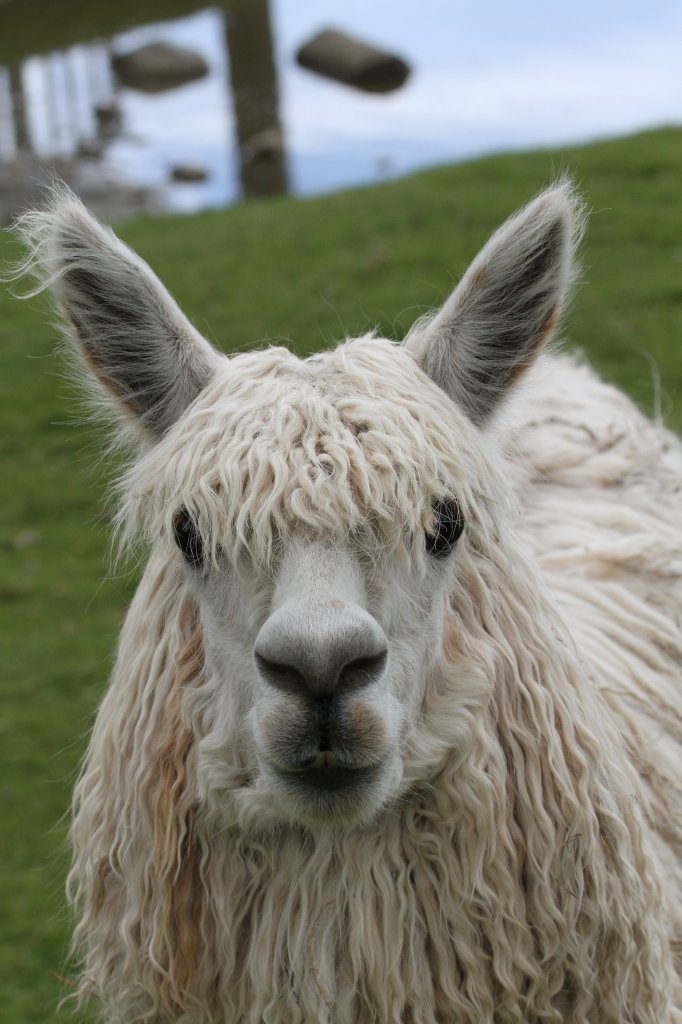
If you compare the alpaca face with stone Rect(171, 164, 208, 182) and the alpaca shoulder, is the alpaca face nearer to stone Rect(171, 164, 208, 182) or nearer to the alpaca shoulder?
the alpaca shoulder

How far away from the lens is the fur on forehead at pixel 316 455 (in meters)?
2.16

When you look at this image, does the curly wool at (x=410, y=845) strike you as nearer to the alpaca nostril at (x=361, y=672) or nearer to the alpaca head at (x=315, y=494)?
the alpaca head at (x=315, y=494)

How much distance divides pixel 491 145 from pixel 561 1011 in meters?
13.6

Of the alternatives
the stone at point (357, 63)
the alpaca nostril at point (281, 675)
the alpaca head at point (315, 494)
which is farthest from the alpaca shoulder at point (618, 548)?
the stone at point (357, 63)

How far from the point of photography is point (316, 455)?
7.22 ft

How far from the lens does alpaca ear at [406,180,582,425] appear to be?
2363mm

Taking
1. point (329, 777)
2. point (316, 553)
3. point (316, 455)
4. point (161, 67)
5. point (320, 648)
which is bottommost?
point (329, 777)

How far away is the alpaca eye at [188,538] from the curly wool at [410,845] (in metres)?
0.04

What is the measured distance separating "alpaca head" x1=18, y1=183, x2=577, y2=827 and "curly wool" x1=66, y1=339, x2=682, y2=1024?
0.04ft

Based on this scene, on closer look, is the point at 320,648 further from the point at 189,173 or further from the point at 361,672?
the point at 189,173

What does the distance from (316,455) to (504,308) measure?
54 cm

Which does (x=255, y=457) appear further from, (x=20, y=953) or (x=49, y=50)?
(x=49, y=50)

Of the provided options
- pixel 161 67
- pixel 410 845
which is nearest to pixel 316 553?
pixel 410 845

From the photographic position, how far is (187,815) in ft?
8.11
